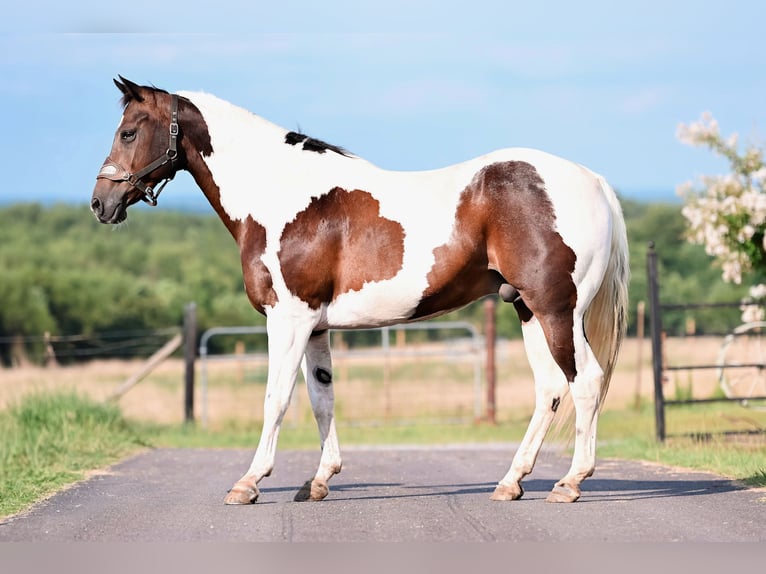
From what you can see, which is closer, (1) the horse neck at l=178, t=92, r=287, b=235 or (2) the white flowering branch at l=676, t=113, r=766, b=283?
(1) the horse neck at l=178, t=92, r=287, b=235

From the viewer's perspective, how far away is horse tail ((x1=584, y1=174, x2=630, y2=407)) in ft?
22.9

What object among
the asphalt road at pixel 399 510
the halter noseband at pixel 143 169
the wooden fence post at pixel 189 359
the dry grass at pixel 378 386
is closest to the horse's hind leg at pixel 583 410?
the asphalt road at pixel 399 510

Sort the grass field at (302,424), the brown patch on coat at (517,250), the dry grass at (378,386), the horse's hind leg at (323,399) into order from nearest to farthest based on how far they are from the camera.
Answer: the brown patch on coat at (517,250) < the horse's hind leg at (323,399) < the grass field at (302,424) < the dry grass at (378,386)

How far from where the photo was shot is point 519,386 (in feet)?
92.0

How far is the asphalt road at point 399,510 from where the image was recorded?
5535mm

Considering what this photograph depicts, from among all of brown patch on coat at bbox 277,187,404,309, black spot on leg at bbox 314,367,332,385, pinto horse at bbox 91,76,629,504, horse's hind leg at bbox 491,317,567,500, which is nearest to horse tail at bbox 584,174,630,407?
pinto horse at bbox 91,76,629,504

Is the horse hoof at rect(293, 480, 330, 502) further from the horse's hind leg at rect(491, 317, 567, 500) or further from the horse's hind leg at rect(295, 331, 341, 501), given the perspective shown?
the horse's hind leg at rect(491, 317, 567, 500)

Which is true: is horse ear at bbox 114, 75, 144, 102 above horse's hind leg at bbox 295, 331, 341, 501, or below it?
above

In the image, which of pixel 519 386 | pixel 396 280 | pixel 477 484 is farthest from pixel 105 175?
pixel 519 386

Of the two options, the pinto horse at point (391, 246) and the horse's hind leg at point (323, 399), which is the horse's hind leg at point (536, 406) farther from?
the horse's hind leg at point (323, 399)

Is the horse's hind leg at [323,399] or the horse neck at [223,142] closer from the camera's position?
the horse's hind leg at [323,399]

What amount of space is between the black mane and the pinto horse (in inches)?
0.6

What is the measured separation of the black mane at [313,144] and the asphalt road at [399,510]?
227cm

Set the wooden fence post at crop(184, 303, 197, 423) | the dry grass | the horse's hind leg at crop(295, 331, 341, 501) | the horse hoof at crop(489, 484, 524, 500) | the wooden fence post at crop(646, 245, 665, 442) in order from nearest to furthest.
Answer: the horse hoof at crop(489, 484, 524, 500), the horse's hind leg at crop(295, 331, 341, 501), the wooden fence post at crop(646, 245, 665, 442), the wooden fence post at crop(184, 303, 197, 423), the dry grass
